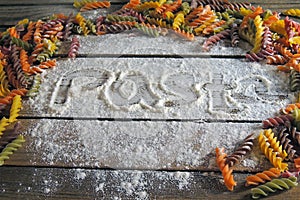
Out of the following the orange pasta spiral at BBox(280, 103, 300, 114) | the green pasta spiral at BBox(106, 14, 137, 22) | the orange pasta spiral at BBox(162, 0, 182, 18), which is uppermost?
the orange pasta spiral at BBox(162, 0, 182, 18)

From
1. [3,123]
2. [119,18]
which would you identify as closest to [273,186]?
[3,123]

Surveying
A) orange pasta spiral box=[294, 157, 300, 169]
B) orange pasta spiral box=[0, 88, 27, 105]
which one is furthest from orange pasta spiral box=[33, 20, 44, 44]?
orange pasta spiral box=[294, 157, 300, 169]

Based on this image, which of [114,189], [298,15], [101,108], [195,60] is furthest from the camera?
[298,15]

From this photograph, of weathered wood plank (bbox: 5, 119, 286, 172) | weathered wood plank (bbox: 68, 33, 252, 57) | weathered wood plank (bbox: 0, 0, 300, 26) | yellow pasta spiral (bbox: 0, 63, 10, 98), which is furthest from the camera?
weathered wood plank (bbox: 0, 0, 300, 26)

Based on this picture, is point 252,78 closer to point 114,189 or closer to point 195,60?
point 195,60

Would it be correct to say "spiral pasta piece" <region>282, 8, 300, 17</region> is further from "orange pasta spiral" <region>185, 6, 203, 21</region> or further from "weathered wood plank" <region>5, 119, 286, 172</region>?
"weathered wood plank" <region>5, 119, 286, 172</region>

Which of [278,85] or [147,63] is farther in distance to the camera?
[147,63]

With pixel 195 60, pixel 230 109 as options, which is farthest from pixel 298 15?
pixel 230 109
